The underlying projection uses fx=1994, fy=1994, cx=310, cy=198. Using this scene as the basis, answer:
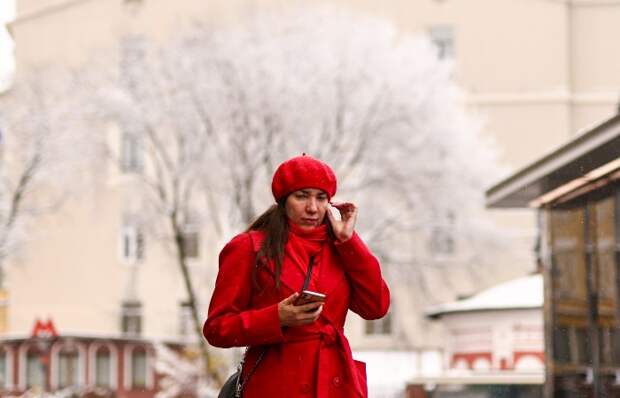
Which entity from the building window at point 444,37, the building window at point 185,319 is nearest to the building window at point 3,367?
the building window at point 185,319

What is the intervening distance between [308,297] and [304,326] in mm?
213

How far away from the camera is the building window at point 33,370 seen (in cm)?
6131

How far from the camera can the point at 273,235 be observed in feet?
20.9

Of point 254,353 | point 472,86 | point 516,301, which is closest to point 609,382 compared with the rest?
point 254,353

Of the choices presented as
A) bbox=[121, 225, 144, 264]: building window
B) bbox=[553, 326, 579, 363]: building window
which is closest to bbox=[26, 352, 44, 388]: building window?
bbox=[121, 225, 144, 264]: building window

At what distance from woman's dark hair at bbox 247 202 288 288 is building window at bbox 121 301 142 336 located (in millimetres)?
56823

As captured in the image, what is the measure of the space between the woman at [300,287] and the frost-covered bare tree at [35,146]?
129 feet

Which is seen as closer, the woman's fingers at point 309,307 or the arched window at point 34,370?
the woman's fingers at point 309,307

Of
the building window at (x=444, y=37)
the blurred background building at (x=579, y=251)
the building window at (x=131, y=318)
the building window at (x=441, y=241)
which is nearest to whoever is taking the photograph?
the blurred background building at (x=579, y=251)

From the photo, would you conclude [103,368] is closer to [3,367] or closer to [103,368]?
[103,368]

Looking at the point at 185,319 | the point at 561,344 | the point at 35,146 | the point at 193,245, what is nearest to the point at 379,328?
the point at 185,319

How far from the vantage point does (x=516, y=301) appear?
2841 centimetres

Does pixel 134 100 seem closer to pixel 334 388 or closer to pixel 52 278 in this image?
pixel 52 278

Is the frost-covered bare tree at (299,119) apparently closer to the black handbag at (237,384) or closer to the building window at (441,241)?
the building window at (441,241)
